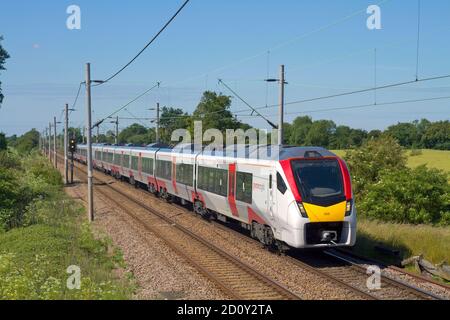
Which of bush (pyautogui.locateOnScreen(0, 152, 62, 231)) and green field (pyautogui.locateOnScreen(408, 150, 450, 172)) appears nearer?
bush (pyautogui.locateOnScreen(0, 152, 62, 231))

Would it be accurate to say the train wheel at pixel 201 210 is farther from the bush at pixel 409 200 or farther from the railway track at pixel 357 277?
the bush at pixel 409 200

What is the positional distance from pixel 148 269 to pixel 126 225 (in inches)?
274

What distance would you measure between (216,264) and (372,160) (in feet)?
60.9

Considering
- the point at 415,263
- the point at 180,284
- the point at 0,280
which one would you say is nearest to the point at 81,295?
the point at 0,280

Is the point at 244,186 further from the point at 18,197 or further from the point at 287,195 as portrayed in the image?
the point at 18,197

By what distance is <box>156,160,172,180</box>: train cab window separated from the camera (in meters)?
26.1

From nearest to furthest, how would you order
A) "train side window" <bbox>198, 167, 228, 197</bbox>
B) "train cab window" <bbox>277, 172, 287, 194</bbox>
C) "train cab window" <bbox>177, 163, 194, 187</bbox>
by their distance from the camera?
"train cab window" <bbox>277, 172, 287, 194</bbox> < "train side window" <bbox>198, 167, 228, 197</bbox> < "train cab window" <bbox>177, 163, 194, 187</bbox>

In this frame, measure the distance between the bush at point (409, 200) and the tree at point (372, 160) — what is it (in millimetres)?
4809

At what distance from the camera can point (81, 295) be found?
9117 mm

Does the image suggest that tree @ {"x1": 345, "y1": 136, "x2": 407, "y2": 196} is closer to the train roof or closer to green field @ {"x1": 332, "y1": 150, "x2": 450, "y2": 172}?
the train roof

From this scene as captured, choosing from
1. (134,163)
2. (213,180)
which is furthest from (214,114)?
(213,180)

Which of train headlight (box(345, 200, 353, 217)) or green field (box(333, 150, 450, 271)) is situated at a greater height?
train headlight (box(345, 200, 353, 217))

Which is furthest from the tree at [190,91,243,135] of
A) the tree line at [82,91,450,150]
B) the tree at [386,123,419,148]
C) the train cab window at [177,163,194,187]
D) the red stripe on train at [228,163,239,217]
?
the tree at [386,123,419,148]

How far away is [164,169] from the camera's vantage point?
27203mm
